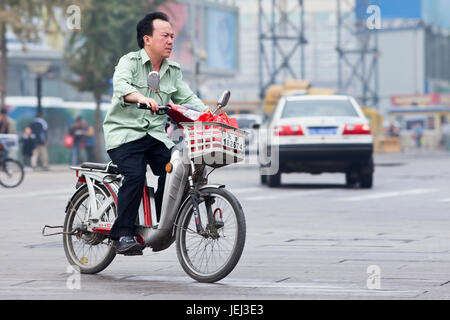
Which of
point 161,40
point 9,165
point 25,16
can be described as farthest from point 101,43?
point 161,40

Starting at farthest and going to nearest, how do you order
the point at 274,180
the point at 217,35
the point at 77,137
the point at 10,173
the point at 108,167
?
1. the point at 217,35
2. the point at 77,137
3. the point at 10,173
4. the point at 274,180
5. the point at 108,167

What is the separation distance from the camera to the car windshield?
18.7 m

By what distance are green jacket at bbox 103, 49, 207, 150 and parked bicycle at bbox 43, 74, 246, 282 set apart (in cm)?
23

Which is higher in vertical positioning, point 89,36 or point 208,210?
point 89,36

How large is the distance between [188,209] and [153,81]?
2.83 ft

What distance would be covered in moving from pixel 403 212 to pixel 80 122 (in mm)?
21401

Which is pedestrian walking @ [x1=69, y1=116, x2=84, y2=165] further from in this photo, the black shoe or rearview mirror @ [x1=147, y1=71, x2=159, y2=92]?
rearview mirror @ [x1=147, y1=71, x2=159, y2=92]

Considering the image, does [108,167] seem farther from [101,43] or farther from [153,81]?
[101,43]

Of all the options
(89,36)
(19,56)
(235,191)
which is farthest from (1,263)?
(19,56)

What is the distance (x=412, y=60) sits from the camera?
95812mm

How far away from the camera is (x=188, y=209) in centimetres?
714

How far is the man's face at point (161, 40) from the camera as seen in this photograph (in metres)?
7.34
